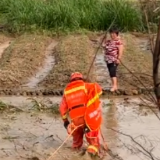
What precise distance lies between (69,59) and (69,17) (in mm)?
6132

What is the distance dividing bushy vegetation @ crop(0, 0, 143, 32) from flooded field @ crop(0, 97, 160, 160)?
9.86 metres

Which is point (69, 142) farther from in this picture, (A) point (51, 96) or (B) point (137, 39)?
(B) point (137, 39)

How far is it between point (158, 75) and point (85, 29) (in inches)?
735

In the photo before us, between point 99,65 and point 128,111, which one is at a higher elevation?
point 128,111

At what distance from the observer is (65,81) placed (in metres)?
12.3

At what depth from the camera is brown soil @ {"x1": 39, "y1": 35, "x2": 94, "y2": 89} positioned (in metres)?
12.4

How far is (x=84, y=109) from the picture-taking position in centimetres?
670

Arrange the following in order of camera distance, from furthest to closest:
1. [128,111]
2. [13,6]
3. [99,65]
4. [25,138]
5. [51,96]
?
[13,6] → [99,65] → [51,96] → [128,111] → [25,138]

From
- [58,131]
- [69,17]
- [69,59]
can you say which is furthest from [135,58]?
[58,131]

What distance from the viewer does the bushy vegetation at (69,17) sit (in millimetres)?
20500


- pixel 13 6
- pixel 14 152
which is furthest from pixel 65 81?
pixel 13 6

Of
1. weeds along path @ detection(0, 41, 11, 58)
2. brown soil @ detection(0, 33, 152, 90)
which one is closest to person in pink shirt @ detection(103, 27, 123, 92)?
brown soil @ detection(0, 33, 152, 90)

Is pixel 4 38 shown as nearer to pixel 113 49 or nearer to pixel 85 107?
pixel 113 49

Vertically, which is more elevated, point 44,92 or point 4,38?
point 44,92
